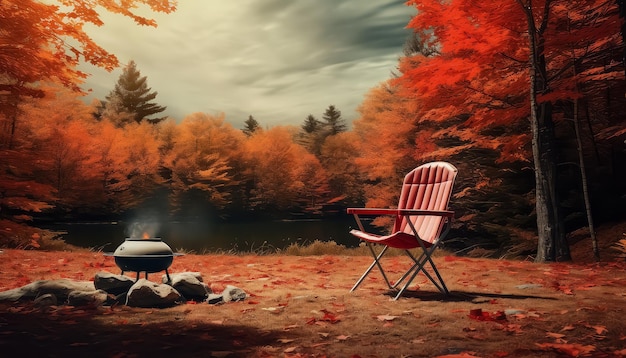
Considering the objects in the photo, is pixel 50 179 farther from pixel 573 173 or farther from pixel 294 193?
pixel 573 173

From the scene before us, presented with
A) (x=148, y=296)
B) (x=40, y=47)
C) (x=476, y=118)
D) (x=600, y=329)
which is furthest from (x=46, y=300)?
(x=476, y=118)

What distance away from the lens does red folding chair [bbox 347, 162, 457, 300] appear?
3.44m

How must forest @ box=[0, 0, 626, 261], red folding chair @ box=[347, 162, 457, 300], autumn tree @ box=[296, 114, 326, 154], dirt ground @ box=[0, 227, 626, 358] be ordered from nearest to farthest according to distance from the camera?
dirt ground @ box=[0, 227, 626, 358], red folding chair @ box=[347, 162, 457, 300], forest @ box=[0, 0, 626, 261], autumn tree @ box=[296, 114, 326, 154]

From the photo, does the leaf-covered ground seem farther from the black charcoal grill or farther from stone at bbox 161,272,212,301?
the black charcoal grill

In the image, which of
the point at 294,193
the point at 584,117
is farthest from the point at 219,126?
the point at 584,117

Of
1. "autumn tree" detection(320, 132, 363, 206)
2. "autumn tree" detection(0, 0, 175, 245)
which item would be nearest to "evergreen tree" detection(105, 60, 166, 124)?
"autumn tree" detection(320, 132, 363, 206)

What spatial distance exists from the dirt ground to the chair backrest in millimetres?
518

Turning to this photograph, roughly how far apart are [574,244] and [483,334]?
6.76 metres

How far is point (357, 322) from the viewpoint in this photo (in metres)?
2.84

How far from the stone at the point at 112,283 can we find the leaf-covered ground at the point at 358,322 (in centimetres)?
39

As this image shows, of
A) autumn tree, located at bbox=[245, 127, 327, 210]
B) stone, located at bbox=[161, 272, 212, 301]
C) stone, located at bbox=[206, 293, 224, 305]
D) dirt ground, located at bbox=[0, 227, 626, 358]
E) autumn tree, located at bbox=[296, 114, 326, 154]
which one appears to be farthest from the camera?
autumn tree, located at bbox=[296, 114, 326, 154]

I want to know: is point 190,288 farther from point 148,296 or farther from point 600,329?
point 600,329

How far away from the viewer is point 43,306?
10.8 feet

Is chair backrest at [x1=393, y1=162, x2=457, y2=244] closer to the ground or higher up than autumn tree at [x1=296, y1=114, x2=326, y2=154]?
closer to the ground
